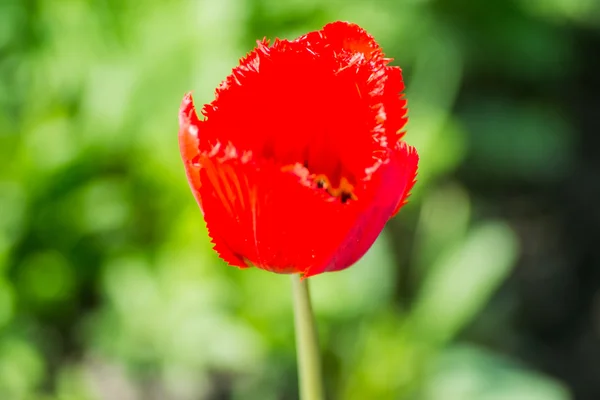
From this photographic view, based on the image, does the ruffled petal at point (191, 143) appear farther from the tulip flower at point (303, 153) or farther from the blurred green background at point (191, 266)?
the blurred green background at point (191, 266)

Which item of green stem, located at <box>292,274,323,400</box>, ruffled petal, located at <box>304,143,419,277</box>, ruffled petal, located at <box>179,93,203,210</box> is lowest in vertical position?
green stem, located at <box>292,274,323,400</box>

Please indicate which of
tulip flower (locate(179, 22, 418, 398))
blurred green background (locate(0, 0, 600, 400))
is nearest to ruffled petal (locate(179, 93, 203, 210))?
tulip flower (locate(179, 22, 418, 398))

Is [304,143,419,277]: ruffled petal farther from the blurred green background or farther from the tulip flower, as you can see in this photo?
the blurred green background

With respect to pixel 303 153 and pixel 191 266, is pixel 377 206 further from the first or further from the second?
pixel 191 266

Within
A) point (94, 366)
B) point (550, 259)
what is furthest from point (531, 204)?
point (94, 366)

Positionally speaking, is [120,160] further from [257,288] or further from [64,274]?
[257,288]

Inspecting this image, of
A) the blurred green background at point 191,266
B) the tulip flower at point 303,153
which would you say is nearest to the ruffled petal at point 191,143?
the tulip flower at point 303,153

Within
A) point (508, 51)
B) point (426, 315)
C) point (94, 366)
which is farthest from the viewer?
point (508, 51)
